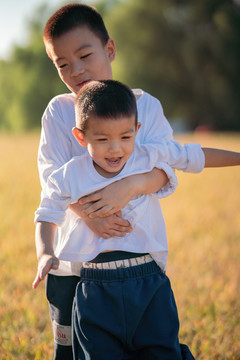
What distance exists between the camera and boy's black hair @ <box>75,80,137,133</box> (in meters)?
1.81

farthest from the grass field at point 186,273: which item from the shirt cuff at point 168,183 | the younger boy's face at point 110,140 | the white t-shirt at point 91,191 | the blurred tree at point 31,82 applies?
the blurred tree at point 31,82

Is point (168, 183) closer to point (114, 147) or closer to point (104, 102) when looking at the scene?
point (114, 147)

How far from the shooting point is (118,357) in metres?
1.88

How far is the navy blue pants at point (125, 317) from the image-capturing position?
1.87 m

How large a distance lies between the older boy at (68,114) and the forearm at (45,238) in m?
0.16

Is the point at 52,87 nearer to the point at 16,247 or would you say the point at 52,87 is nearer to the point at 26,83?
the point at 26,83

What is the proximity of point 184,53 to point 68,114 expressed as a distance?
25.6 metres

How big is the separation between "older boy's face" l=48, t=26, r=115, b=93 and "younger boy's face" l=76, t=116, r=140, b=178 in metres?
0.41

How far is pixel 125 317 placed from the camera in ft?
6.14

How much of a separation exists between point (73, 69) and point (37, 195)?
5393 millimetres

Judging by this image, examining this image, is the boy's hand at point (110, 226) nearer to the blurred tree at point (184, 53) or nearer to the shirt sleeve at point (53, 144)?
the shirt sleeve at point (53, 144)

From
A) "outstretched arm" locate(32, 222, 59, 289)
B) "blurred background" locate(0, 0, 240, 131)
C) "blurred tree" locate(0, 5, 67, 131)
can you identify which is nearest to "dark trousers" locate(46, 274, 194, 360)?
"outstretched arm" locate(32, 222, 59, 289)

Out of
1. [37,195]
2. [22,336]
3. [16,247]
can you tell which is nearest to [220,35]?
[37,195]

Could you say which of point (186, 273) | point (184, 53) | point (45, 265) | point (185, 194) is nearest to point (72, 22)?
point (45, 265)
